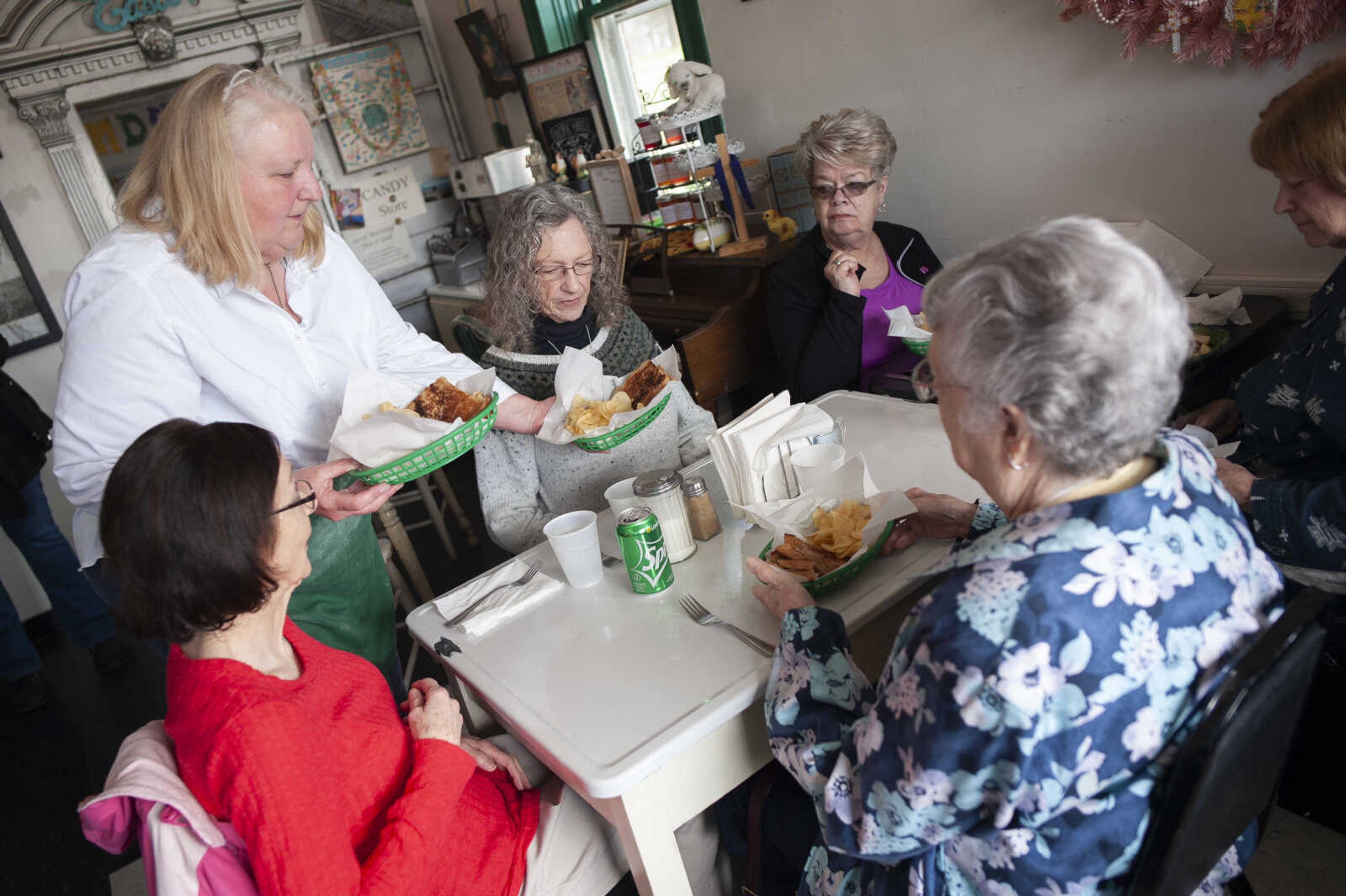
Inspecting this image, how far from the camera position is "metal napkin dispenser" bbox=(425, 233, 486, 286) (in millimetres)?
4809

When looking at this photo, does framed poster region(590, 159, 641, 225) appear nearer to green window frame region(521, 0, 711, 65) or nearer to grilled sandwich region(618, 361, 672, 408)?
green window frame region(521, 0, 711, 65)

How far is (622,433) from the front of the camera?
170 centimetres

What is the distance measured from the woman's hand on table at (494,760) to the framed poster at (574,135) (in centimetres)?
338

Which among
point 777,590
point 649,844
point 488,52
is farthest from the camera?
point 488,52

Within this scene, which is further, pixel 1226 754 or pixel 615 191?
pixel 615 191

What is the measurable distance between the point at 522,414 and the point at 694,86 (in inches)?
73.5

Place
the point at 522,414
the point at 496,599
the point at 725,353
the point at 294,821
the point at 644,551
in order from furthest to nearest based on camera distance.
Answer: the point at 725,353, the point at 522,414, the point at 496,599, the point at 644,551, the point at 294,821

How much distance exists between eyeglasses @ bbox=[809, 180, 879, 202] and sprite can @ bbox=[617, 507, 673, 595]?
4.47ft

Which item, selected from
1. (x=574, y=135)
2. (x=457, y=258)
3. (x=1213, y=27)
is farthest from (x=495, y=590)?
(x=457, y=258)

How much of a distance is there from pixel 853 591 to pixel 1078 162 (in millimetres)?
1702

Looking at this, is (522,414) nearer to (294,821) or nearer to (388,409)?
(388,409)

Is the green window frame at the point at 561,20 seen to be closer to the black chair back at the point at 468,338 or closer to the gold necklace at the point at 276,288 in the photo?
the black chair back at the point at 468,338

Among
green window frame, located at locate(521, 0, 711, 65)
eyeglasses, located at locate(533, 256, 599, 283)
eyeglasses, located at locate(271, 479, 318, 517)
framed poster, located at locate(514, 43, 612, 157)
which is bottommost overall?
eyeglasses, located at locate(271, 479, 318, 517)

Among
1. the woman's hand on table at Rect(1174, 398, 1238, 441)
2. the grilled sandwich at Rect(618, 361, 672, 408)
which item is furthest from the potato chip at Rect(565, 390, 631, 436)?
the woman's hand on table at Rect(1174, 398, 1238, 441)
